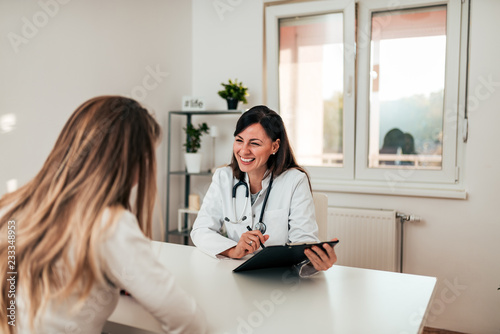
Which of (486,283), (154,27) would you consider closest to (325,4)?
(154,27)

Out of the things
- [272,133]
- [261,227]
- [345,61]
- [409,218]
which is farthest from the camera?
[345,61]

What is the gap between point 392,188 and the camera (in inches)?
115

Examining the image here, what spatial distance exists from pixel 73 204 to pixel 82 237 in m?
0.07

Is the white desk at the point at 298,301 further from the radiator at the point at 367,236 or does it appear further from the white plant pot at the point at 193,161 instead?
the white plant pot at the point at 193,161

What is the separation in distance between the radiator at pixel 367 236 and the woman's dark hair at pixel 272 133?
109cm

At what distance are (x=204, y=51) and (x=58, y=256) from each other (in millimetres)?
2955

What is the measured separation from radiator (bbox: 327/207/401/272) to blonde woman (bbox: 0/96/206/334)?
217 centimetres

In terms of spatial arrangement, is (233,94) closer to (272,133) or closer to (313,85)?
(313,85)

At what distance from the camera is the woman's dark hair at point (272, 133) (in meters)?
1.94

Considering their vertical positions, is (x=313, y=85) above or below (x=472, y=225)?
above

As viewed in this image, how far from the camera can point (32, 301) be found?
837 mm

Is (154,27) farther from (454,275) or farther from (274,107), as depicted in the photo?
(454,275)

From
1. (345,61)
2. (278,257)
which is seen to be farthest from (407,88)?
(278,257)

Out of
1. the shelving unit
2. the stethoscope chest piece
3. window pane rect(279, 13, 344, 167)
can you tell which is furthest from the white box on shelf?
the stethoscope chest piece
